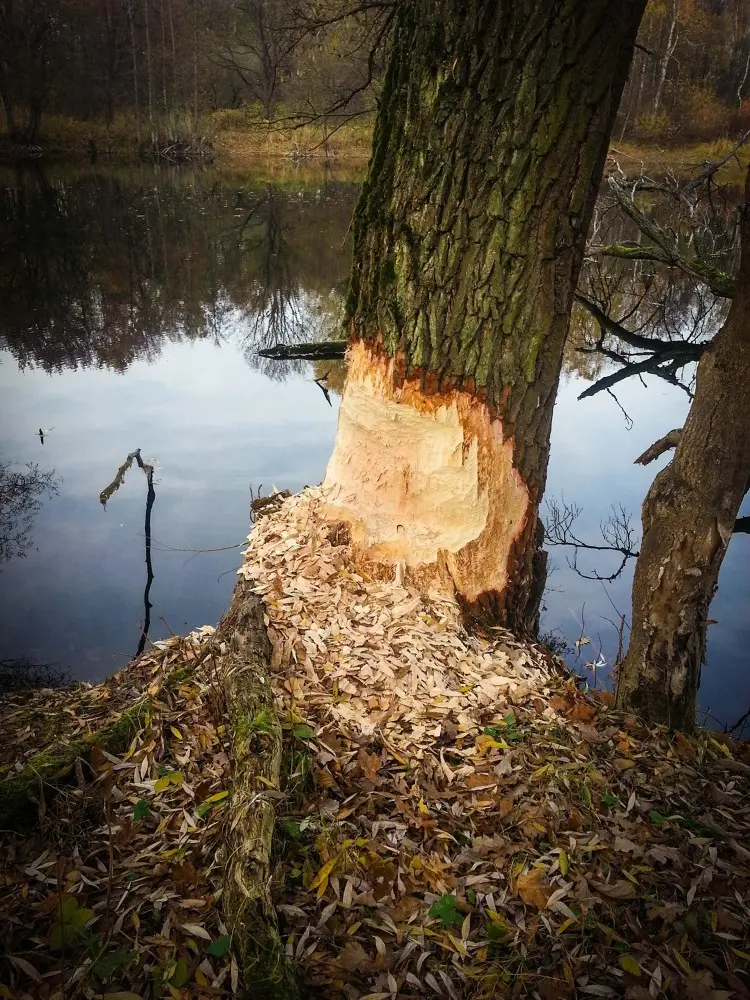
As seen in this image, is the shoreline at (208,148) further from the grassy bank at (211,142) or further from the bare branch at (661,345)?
the bare branch at (661,345)

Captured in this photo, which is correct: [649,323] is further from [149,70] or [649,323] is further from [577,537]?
[149,70]

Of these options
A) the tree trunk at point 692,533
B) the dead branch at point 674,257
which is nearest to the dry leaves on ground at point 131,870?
the tree trunk at point 692,533

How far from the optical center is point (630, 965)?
7.06 feet

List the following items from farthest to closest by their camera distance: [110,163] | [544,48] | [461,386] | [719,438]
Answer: [110,163], [719,438], [461,386], [544,48]

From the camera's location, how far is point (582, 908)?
2.34 m

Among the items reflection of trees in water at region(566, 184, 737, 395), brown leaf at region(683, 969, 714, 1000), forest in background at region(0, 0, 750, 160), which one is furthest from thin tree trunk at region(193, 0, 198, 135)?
brown leaf at region(683, 969, 714, 1000)

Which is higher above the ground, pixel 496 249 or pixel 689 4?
pixel 689 4

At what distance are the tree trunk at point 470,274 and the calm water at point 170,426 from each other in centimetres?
129

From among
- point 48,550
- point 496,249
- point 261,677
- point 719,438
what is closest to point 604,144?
point 496,249

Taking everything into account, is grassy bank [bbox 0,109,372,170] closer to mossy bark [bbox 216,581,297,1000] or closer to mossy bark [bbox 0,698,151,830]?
mossy bark [bbox 216,581,297,1000]

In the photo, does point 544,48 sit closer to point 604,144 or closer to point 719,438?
point 604,144

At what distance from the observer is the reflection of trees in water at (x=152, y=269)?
44.1 ft

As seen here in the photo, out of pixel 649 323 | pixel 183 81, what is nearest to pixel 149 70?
pixel 183 81

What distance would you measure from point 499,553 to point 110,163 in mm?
35120
